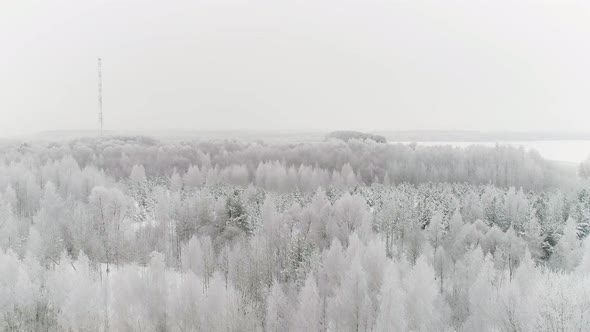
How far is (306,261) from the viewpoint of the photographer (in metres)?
41.1

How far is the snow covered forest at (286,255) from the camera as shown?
102 ft

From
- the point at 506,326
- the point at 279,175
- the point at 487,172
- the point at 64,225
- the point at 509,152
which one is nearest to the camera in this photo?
the point at 506,326

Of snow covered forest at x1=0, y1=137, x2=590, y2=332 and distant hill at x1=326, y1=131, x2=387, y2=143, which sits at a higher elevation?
distant hill at x1=326, y1=131, x2=387, y2=143

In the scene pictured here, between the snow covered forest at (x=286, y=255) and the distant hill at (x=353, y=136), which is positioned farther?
the distant hill at (x=353, y=136)

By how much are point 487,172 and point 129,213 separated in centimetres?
7453

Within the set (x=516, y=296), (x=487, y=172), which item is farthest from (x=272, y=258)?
(x=487, y=172)

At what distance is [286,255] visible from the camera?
44.9m

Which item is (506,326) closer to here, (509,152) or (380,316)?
(380,316)

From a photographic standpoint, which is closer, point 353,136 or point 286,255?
point 286,255

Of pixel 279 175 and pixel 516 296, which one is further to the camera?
pixel 279 175

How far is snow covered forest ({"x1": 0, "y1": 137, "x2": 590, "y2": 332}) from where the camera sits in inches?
1225

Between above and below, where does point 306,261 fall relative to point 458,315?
above

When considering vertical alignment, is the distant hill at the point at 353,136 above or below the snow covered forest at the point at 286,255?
above

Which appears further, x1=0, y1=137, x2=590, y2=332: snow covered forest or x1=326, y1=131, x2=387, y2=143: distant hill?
x1=326, y1=131, x2=387, y2=143: distant hill
